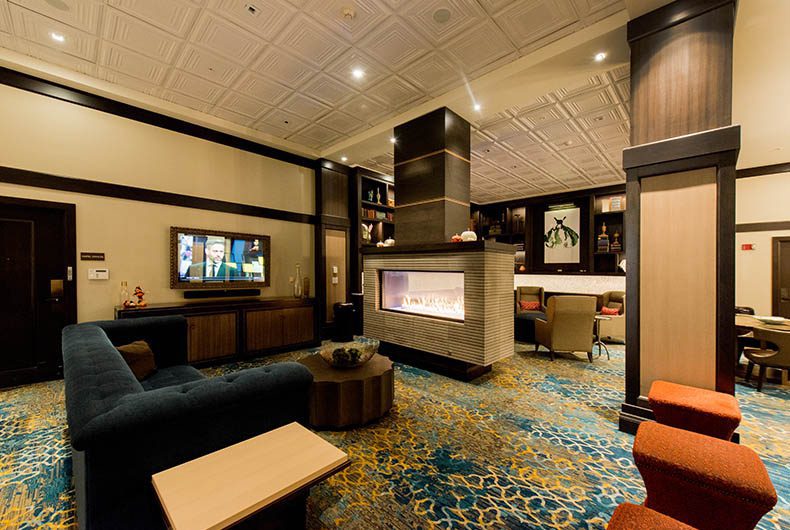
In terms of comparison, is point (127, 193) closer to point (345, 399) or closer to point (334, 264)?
point (334, 264)

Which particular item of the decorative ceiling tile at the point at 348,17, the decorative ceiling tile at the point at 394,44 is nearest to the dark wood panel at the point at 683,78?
the decorative ceiling tile at the point at 394,44

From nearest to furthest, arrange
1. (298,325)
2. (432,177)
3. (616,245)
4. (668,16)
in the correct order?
1. (668,16)
2. (432,177)
3. (298,325)
4. (616,245)

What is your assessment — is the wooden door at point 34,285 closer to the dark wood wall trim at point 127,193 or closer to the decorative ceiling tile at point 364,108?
the dark wood wall trim at point 127,193

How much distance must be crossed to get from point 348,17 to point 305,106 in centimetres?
172

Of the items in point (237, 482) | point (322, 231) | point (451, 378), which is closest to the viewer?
point (237, 482)

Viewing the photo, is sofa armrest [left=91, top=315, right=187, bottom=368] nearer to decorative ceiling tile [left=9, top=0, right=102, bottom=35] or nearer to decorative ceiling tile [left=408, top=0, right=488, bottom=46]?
decorative ceiling tile [left=9, top=0, right=102, bottom=35]

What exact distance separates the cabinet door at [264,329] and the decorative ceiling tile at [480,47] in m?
4.23

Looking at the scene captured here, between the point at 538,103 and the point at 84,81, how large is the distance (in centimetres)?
554

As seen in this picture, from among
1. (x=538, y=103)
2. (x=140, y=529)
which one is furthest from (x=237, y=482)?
(x=538, y=103)

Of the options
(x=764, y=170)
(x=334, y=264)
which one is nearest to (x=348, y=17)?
(x=334, y=264)

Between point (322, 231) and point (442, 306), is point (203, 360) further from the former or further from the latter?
point (442, 306)

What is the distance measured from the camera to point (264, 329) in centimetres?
479

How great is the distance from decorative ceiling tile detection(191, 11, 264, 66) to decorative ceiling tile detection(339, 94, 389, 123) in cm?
128

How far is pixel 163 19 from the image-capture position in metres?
2.83
